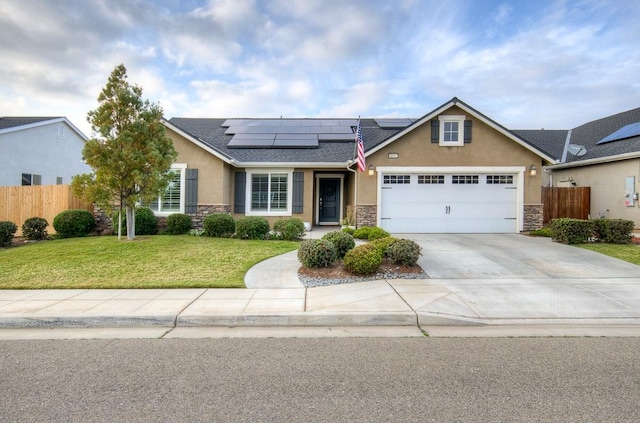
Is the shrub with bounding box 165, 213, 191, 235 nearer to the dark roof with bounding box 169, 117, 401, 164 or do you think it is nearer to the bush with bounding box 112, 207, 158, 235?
the bush with bounding box 112, 207, 158, 235

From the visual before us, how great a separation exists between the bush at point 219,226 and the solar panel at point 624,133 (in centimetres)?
1757

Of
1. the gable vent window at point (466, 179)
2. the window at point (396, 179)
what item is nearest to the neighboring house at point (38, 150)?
the window at point (396, 179)

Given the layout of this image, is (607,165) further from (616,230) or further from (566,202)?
(616,230)

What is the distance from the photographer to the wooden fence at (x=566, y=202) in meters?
16.2

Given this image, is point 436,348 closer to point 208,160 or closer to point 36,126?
point 208,160

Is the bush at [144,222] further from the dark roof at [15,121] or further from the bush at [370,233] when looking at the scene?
the dark roof at [15,121]

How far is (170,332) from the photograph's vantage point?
5.02 meters

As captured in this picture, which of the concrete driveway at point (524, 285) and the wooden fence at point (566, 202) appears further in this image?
the wooden fence at point (566, 202)

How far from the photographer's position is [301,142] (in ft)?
56.5

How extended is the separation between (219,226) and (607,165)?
16.7m

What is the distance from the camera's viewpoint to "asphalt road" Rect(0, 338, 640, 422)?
2957 mm

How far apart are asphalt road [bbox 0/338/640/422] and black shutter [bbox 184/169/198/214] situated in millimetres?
10358

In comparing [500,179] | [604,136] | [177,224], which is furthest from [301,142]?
[604,136]

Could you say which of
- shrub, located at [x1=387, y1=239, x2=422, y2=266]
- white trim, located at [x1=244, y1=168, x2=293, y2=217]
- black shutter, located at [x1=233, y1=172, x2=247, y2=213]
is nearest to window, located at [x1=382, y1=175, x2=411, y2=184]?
white trim, located at [x1=244, y1=168, x2=293, y2=217]
